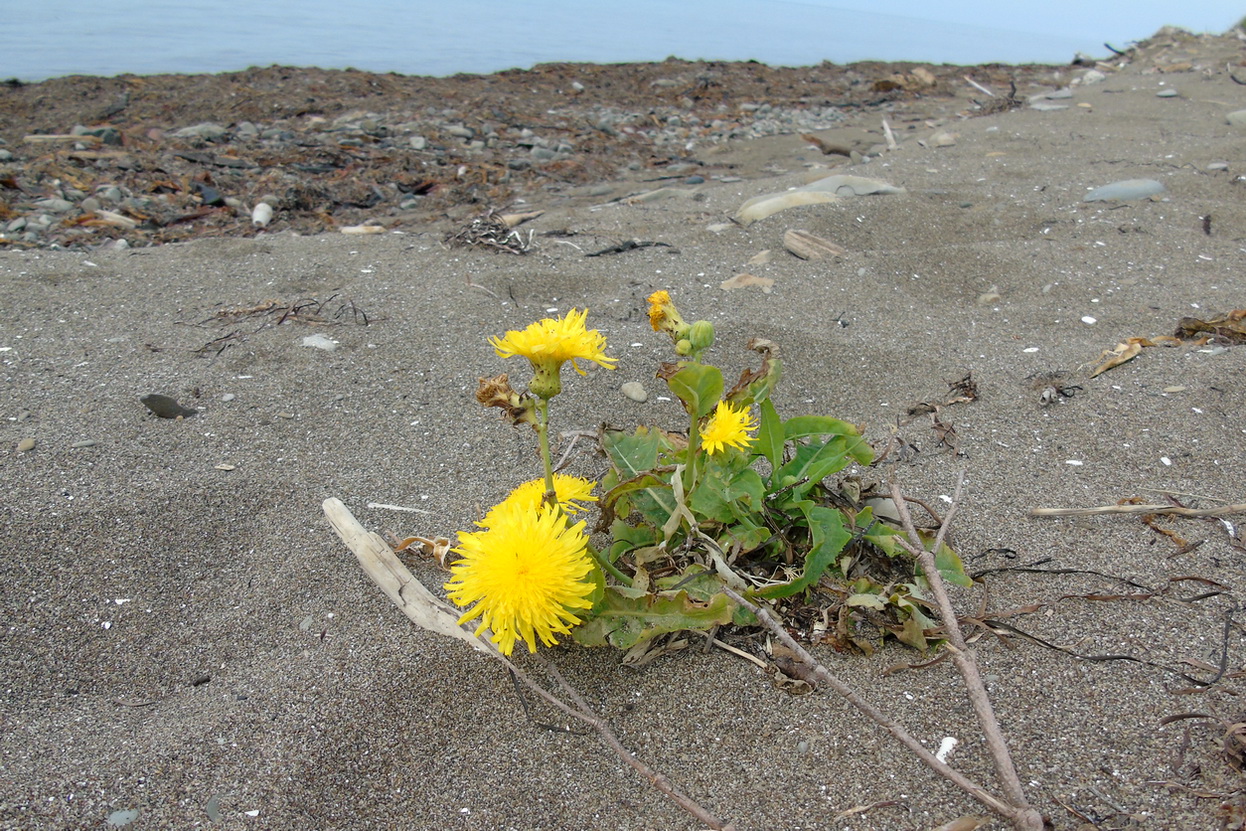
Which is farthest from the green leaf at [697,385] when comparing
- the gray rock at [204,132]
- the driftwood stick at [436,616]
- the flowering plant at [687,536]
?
the gray rock at [204,132]

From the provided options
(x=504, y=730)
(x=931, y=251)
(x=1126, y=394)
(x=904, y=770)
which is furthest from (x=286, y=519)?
(x=931, y=251)

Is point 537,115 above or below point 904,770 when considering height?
above

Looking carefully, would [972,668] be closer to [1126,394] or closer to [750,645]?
[750,645]

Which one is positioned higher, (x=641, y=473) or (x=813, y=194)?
(x=813, y=194)

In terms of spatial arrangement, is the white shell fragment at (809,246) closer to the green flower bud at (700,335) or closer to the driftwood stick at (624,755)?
the green flower bud at (700,335)

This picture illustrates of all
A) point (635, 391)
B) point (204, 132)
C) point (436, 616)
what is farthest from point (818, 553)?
point (204, 132)

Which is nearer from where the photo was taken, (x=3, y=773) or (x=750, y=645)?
(x=3, y=773)

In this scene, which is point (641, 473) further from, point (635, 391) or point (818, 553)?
point (635, 391)
